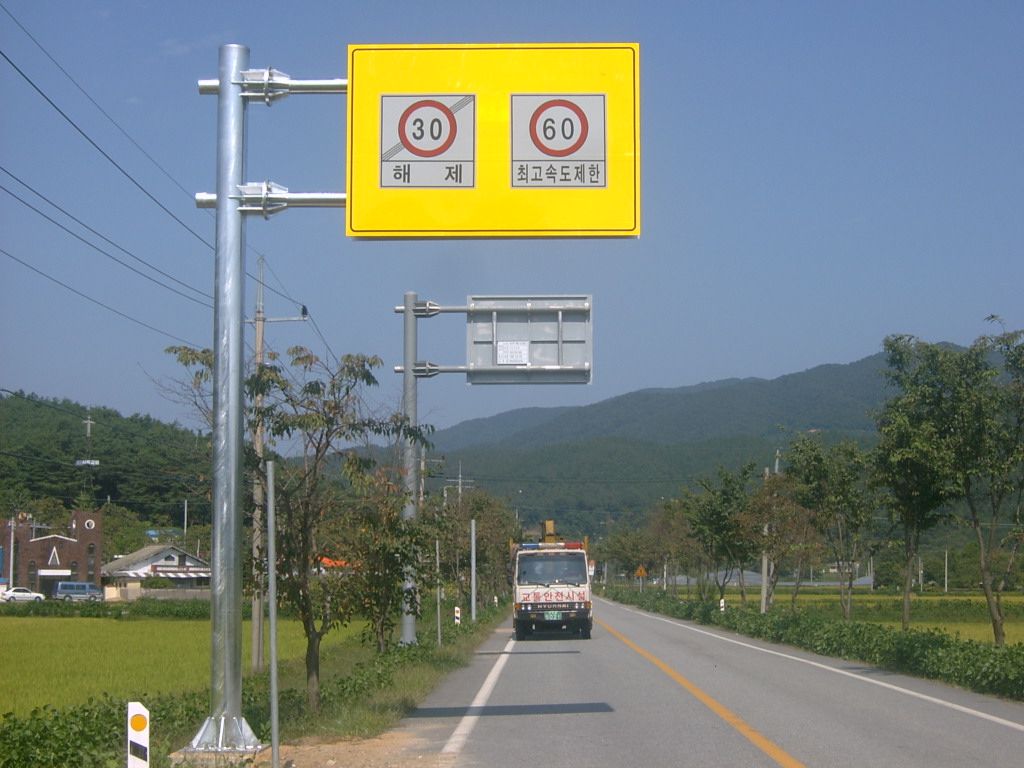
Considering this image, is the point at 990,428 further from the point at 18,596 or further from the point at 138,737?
the point at 18,596

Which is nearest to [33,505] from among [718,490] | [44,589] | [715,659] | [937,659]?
[44,589]

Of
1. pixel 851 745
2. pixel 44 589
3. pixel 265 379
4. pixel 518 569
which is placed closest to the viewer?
pixel 851 745

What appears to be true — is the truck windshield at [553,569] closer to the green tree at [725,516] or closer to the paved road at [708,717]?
the green tree at [725,516]

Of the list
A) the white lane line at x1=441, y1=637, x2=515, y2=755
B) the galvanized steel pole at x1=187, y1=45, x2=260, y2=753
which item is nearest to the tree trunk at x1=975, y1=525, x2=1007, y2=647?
the white lane line at x1=441, y1=637, x2=515, y2=755

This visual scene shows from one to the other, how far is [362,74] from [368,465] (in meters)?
4.77

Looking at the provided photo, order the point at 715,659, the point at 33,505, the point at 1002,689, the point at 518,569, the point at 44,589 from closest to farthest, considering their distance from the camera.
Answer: the point at 1002,689
the point at 715,659
the point at 518,569
the point at 33,505
the point at 44,589

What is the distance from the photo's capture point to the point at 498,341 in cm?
1797

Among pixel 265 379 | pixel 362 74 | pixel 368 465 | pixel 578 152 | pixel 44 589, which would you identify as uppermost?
pixel 362 74

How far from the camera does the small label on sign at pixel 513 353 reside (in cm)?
1774

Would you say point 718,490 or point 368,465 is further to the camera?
point 718,490

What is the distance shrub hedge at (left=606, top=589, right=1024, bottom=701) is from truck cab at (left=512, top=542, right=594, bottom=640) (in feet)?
16.5

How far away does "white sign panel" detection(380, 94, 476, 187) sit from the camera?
9844 millimetres

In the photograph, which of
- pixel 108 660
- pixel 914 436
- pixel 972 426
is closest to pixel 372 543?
pixel 914 436

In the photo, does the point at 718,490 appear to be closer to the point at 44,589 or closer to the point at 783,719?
the point at 783,719
